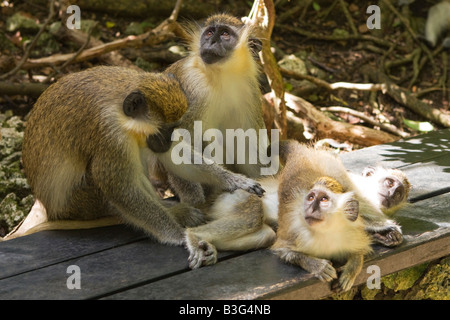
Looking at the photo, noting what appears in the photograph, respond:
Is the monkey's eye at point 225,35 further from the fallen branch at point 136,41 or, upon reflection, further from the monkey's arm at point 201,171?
the fallen branch at point 136,41

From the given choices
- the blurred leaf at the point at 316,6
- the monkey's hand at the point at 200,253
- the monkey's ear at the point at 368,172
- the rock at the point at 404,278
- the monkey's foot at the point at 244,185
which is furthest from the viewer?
the blurred leaf at the point at 316,6

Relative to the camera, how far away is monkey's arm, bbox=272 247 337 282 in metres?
3.11

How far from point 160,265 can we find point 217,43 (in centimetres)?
157

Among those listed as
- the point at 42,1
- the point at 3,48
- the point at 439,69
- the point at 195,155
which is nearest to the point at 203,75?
the point at 195,155

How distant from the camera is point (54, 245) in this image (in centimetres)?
355

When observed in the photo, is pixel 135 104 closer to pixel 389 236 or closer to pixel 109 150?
pixel 109 150

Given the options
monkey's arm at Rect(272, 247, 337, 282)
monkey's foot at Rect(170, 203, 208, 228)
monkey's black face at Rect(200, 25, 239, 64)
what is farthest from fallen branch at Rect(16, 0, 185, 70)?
monkey's arm at Rect(272, 247, 337, 282)

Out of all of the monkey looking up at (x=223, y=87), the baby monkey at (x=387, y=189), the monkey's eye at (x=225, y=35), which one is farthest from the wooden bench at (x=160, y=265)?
the monkey's eye at (x=225, y=35)

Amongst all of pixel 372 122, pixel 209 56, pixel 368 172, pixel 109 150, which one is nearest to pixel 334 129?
pixel 372 122

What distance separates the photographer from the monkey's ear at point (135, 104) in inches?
134

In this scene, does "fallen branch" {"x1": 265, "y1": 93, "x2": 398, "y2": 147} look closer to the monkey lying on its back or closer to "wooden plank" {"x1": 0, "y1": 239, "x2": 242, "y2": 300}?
the monkey lying on its back

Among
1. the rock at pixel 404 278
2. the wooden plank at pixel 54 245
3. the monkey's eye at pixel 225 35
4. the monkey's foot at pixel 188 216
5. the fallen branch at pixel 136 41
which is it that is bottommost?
the rock at pixel 404 278

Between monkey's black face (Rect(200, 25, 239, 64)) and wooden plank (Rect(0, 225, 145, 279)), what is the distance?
1227mm

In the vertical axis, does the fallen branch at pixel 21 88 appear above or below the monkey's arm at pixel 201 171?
above
